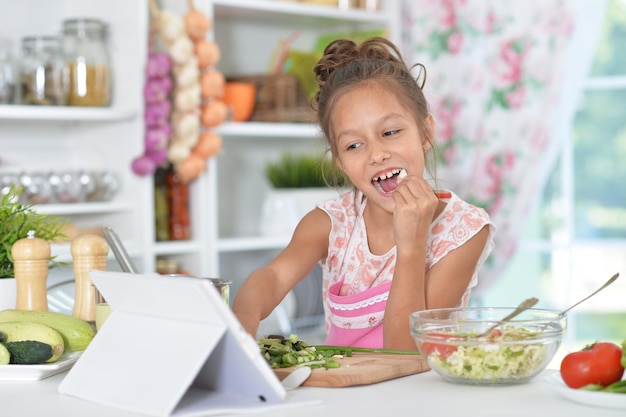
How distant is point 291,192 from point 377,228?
134cm

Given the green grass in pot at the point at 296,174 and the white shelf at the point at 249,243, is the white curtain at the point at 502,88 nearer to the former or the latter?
the green grass in pot at the point at 296,174

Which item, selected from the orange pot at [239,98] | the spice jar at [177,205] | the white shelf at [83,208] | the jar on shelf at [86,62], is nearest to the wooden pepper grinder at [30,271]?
the white shelf at [83,208]

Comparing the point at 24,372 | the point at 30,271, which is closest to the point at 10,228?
the point at 30,271

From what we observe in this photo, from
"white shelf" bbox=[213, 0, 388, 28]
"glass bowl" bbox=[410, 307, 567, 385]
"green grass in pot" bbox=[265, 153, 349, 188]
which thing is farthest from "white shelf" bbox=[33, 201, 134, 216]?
"glass bowl" bbox=[410, 307, 567, 385]

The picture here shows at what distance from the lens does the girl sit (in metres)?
1.67

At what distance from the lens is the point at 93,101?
2895mm

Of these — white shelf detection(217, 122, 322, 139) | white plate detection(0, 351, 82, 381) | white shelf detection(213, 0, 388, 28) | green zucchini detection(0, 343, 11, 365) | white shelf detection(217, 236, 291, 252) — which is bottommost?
white shelf detection(217, 236, 291, 252)

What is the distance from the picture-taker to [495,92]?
3.58 meters

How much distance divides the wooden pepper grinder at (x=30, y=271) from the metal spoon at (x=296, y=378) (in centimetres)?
55

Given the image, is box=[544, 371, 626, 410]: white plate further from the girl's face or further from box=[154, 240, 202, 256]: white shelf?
box=[154, 240, 202, 256]: white shelf

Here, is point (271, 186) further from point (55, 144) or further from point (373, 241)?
point (373, 241)

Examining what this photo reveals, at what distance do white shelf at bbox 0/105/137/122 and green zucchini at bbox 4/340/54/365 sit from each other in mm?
1410

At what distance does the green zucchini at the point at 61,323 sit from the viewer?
149cm

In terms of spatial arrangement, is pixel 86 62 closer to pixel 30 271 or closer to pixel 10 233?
pixel 10 233
